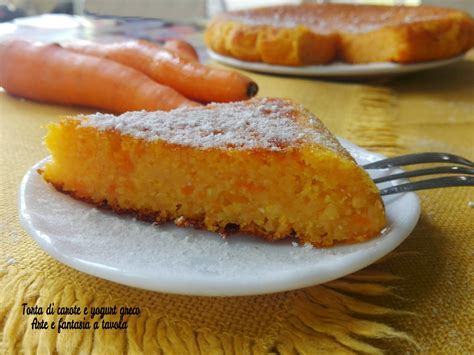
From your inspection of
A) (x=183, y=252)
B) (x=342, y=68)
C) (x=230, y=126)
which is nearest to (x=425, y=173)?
(x=230, y=126)

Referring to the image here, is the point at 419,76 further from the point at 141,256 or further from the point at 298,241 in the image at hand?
the point at 141,256

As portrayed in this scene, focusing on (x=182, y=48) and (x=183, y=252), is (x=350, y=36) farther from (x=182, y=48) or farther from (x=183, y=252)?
(x=183, y=252)

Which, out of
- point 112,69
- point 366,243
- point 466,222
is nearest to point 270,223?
point 366,243

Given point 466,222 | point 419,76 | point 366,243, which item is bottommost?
point 419,76

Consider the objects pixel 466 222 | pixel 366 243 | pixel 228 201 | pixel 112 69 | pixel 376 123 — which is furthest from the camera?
pixel 112 69

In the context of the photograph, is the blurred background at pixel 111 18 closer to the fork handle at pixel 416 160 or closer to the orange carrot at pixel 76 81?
the orange carrot at pixel 76 81

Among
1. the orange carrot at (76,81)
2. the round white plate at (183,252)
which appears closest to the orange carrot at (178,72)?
the orange carrot at (76,81)

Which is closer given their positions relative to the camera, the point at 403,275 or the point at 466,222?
the point at 403,275
